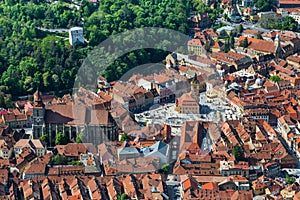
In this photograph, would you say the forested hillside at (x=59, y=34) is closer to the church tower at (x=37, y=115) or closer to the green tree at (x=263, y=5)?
the church tower at (x=37, y=115)

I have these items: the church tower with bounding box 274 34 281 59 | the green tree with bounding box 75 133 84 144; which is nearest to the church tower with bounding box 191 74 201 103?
the green tree with bounding box 75 133 84 144

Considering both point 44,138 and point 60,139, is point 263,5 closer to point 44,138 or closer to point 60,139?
point 60,139

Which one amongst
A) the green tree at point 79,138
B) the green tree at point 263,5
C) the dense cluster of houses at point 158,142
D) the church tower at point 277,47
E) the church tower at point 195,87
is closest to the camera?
the dense cluster of houses at point 158,142

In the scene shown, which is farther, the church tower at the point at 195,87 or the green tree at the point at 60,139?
A: the church tower at the point at 195,87

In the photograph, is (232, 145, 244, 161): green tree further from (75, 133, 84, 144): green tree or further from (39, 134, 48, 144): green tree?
(39, 134, 48, 144): green tree

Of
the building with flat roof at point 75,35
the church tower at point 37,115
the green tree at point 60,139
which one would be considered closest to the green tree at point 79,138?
the green tree at point 60,139

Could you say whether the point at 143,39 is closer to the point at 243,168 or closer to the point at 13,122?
the point at 13,122

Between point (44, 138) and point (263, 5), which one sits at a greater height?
point (263, 5)

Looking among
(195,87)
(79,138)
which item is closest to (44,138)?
(79,138)

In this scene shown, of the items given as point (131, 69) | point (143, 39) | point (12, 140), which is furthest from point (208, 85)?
point (12, 140)
